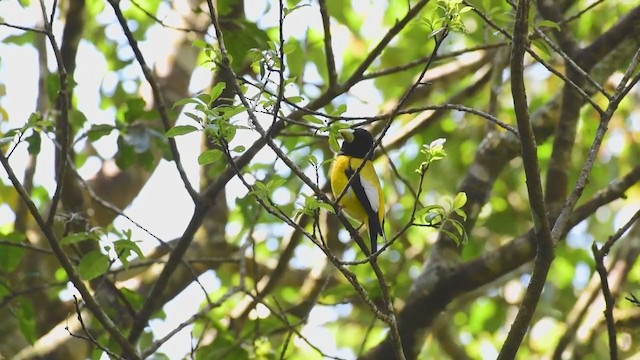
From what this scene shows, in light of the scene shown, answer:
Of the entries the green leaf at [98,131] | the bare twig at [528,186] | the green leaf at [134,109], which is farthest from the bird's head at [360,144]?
the bare twig at [528,186]

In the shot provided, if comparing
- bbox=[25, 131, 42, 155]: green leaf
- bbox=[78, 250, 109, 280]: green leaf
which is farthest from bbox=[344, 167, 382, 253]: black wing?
bbox=[25, 131, 42, 155]: green leaf

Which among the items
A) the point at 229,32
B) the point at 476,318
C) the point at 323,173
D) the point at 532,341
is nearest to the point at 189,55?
the point at 323,173

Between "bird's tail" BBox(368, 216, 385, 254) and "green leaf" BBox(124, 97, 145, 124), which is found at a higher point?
"green leaf" BBox(124, 97, 145, 124)

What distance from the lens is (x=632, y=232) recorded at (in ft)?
17.4

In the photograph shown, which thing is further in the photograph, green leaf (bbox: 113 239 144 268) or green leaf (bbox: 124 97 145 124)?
green leaf (bbox: 124 97 145 124)

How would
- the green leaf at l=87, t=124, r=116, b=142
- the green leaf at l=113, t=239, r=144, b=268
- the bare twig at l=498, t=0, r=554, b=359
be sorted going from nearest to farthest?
the bare twig at l=498, t=0, r=554, b=359 → the green leaf at l=113, t=239, r=144, b=268 → the green leaf at l=87, t=124, r=116, b=142

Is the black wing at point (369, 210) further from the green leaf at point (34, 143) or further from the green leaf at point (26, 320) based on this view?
the green leaf at point (26, 320)

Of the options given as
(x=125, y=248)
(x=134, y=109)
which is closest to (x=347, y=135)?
(x=125, y=248)

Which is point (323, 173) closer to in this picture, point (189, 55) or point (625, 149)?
point (189, 55)

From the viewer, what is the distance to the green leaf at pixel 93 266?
367cm

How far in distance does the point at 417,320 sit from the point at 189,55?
8.28 feet

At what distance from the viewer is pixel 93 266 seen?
3.68 meters

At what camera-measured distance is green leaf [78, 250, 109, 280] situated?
12.0 ft

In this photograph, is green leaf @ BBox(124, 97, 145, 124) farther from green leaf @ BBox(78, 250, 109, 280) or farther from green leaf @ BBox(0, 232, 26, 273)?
green leaf @ BBox(78, 250, 109, 280)
